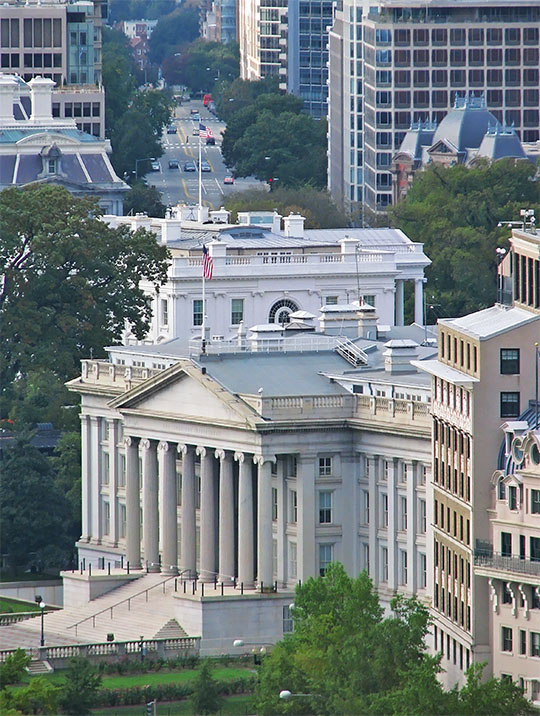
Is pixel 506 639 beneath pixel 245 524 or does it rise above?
beneath

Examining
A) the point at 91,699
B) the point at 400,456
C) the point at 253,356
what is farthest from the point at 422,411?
the point at 91,699

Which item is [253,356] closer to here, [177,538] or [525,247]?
[177,538]

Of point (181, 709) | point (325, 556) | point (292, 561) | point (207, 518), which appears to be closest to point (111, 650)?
point (292, 561)

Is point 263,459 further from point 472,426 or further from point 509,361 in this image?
point 509,361

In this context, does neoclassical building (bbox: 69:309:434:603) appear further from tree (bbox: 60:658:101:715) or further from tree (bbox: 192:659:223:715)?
tree (bbox: 60:658:101:715)

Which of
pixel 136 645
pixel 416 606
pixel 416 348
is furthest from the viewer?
pixel 416 348

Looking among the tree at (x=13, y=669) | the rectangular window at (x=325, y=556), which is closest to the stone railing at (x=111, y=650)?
the tree at (x=13, y=669)

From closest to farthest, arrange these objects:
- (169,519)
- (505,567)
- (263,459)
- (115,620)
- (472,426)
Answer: (505,567)
(472,426)
(263,459)
(115,620)
(169,519)
